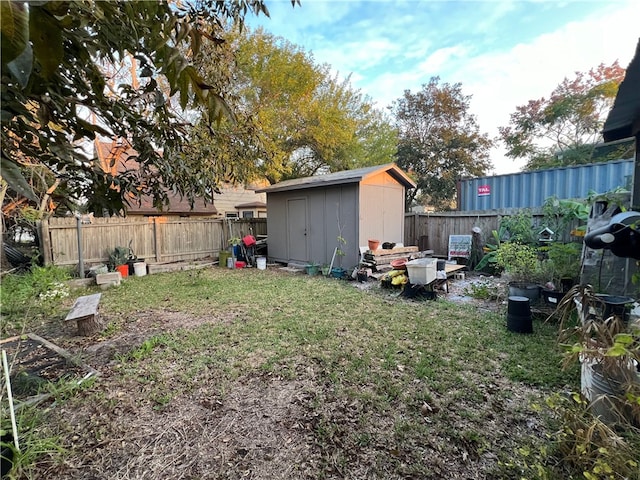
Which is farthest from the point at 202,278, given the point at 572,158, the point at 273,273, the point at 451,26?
the point at 572,158

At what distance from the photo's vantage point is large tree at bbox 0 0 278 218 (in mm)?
703

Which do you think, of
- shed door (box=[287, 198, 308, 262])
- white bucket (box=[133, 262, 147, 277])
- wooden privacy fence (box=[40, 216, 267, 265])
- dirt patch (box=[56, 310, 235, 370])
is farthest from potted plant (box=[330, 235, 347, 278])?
white bucket (box=[133, 262, 147, 277])

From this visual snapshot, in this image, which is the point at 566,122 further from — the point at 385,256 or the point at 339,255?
the point at 339,255

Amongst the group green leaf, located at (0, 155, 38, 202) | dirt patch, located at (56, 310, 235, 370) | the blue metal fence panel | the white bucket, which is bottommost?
dirt patch, located at (56, 310, 235, 370)

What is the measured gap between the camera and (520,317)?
3.58m

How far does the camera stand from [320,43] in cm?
519

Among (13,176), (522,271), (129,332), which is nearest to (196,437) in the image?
(13,176)

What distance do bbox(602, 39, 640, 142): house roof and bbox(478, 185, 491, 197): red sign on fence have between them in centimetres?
509

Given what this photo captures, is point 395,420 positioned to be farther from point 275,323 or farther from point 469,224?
point 469,224

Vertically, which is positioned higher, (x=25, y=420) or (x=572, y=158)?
(x=572, y=158)

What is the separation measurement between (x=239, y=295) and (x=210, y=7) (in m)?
4.35

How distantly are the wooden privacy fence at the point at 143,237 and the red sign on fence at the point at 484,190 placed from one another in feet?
23.8

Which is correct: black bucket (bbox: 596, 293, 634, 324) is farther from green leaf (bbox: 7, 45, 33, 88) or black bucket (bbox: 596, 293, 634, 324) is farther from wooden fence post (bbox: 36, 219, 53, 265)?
wooden fence post (bbox: 36, 219, 53, 265)

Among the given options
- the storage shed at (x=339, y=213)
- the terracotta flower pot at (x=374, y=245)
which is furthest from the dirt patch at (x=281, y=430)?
the storage shed at (x=339, y=213)
